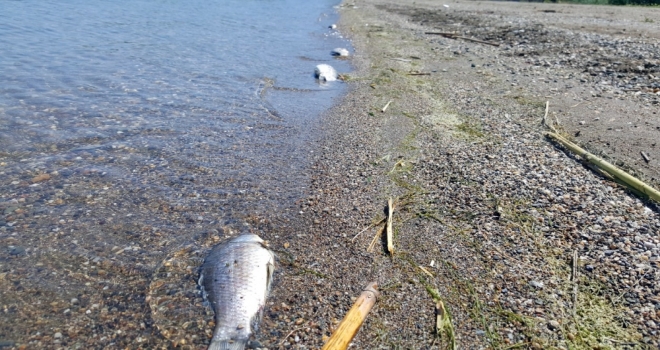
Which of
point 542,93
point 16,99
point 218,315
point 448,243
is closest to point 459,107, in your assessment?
point 542,93

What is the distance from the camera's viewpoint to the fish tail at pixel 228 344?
13.0 feet

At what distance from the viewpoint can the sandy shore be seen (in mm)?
4227

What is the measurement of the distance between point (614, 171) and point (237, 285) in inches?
214

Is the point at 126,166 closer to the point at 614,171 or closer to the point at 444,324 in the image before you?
the point at 444,324

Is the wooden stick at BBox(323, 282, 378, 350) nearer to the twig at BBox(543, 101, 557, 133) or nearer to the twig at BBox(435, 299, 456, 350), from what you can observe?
the twig at BBox(435, 299, 456, 350)

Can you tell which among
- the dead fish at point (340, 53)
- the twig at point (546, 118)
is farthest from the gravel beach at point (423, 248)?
the dead fish at point (340, 53)

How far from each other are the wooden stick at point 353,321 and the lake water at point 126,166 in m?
1.22

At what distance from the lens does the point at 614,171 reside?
6410 millimetres

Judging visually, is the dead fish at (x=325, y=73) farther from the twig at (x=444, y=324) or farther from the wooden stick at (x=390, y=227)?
the twig at (x=444, y=324)

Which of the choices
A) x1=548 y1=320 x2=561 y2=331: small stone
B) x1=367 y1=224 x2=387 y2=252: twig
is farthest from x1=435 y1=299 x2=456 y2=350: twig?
x1=367 y1=224 x2=387 y2=252: twig

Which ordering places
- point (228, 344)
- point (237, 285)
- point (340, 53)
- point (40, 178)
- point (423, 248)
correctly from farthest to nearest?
point (340, 53) → point (40, 178) → point (423, 248) → point (237, 285) → point (228, 344)

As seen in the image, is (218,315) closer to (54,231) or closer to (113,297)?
(113,297)

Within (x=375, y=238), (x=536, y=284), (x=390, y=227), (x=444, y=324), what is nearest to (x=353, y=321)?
(x=444, y=324)

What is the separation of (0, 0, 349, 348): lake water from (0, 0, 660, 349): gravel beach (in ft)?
0.11
